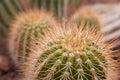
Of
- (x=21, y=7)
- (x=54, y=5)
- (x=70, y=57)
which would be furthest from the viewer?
(x=21, y=7)

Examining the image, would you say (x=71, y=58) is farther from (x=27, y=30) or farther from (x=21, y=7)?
(x=21, y=7)

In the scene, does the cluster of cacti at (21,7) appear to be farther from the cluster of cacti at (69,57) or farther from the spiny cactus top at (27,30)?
the cluster of cacti at (69,57)

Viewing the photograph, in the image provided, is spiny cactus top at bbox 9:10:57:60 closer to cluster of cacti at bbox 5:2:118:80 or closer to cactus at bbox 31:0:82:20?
cluster of cacti at bbox 5:2:118:80

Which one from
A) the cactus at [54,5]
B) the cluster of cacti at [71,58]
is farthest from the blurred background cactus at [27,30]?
the cactus at [54,5]

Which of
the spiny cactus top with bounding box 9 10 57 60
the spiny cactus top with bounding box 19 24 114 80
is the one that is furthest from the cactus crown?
the spiny cactus top with bounding box 9 10 57 60

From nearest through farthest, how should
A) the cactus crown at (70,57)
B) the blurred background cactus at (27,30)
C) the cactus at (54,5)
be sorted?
the cactus crown at (70,57) → the blurred background cactus at (27,30) → the cactus at (54,5)

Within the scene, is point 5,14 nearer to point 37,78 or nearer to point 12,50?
point 12,50

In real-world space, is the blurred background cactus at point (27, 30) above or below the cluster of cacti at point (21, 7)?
below

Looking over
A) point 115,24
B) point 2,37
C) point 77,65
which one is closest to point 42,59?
point 77,65

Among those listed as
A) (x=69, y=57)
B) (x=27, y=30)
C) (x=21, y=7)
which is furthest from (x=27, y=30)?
(x=21, y=7)
